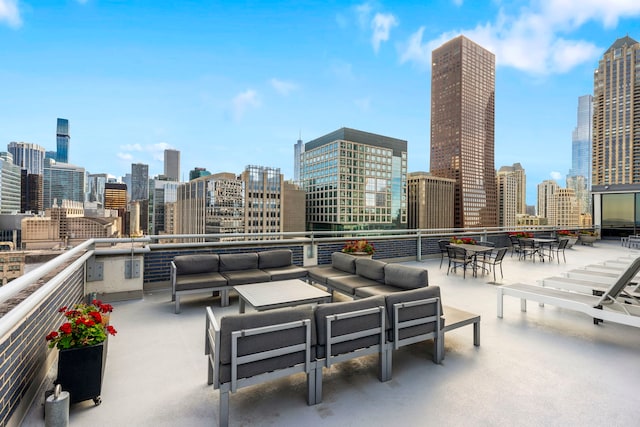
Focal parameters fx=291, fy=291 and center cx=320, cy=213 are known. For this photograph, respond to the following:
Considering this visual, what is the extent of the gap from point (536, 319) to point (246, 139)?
403ft

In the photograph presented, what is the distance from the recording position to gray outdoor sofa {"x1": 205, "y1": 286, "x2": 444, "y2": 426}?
1.89 m

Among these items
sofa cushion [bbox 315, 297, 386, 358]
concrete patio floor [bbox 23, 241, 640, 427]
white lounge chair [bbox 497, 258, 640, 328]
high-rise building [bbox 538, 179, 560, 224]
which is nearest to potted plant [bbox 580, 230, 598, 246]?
white lounge chair [bbox 497, 258, 640, 328]

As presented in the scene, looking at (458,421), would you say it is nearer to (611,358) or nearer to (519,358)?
(519,358)

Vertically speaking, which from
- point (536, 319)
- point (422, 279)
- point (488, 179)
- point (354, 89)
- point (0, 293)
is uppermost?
point (354, 89)

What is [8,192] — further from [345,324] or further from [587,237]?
[587,237]

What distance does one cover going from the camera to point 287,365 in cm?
207

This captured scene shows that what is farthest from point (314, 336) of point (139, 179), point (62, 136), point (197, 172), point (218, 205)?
point (62, 136)

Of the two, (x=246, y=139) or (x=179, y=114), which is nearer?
Answer: (x=179, y=114)

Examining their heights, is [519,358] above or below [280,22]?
below

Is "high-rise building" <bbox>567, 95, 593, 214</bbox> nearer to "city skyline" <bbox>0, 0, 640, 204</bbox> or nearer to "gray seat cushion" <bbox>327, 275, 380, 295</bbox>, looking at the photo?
"city skyline" <bbox>0, 0, 640, 204</bbox>

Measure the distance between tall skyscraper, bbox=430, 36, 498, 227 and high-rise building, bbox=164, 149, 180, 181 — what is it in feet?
372

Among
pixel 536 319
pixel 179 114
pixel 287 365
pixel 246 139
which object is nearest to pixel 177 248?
pixel 287 365

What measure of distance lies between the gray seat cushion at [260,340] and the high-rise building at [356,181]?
84.7 metres

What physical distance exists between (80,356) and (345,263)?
366 centimetres
